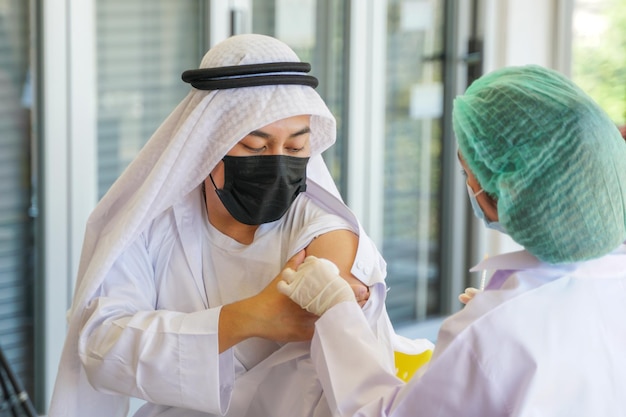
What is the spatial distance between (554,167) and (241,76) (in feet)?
2.20

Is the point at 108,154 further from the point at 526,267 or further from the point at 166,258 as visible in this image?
the point at 526,267

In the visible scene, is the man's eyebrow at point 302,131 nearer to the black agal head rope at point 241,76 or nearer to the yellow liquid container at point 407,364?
the black agal head rope at point 241,76

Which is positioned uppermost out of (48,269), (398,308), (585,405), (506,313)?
(506,313)

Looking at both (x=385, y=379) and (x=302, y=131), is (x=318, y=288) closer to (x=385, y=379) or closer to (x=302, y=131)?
(x=385, y=379)

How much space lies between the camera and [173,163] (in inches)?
68.5

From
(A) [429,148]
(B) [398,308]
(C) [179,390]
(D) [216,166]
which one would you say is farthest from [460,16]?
(C) [179,390]

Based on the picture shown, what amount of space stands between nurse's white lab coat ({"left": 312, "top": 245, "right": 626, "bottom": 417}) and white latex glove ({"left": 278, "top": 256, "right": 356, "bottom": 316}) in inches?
8.5

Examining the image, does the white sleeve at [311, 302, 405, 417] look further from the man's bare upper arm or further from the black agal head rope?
the black agal head rope

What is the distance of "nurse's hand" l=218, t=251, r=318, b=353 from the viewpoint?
165cm

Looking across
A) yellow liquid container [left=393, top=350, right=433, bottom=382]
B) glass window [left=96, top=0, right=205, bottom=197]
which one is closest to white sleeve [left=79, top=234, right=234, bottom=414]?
yellow liquid container [left=393, top=350, right=433, bottom=382]

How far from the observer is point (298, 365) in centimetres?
177

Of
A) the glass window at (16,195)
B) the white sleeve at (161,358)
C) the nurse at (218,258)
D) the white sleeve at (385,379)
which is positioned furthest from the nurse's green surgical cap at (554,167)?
the glass window at (16,195)

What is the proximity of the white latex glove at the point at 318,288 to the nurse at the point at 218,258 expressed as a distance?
48mm

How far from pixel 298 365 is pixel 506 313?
549mm
